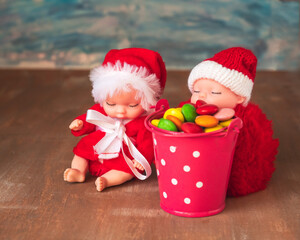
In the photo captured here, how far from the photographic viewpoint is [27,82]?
126 inches

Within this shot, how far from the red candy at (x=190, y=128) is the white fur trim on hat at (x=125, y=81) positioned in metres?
0.28

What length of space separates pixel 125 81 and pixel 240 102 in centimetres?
37

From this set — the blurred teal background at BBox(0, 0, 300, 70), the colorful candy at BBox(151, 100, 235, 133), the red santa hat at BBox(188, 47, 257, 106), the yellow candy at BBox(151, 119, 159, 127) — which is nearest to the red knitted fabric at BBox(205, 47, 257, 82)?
the red santa hat at BBox(188, 47, 257, 106)

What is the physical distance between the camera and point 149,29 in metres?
3.56

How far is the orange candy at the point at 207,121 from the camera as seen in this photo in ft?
4.15

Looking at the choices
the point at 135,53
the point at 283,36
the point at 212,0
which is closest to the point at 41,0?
the point at 212,0

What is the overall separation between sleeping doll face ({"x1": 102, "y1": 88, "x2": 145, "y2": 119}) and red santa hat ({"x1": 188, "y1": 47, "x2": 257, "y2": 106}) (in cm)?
20

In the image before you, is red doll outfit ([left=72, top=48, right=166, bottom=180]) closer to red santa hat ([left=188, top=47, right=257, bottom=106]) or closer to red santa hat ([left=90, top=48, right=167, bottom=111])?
red santa hat ([left=90, top=48, right=167, bottom=111])

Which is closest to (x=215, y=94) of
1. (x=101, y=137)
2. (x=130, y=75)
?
(x=130, y=75)

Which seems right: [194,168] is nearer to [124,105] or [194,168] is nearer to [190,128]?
[190,128]

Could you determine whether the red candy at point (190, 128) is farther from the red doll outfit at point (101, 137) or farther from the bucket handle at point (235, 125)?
the red doll outfit at point (101, 137)

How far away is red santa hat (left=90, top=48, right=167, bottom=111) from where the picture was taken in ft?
4.89

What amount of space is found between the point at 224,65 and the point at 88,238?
649mm

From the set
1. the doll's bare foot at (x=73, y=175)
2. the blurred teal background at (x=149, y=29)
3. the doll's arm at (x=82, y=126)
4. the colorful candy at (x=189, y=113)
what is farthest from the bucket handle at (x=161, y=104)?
the blurred teal background at (x=149, y=29)
